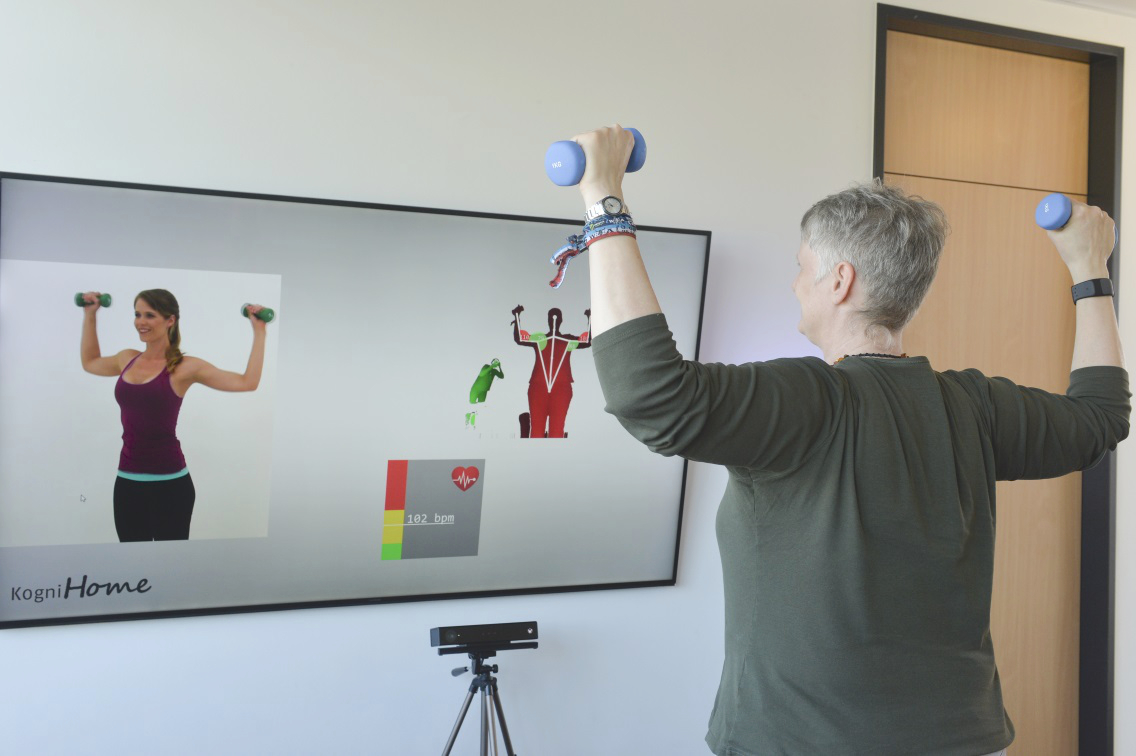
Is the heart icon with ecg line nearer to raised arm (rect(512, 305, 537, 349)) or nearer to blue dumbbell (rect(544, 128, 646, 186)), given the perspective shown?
raised arm (rect(512, 305, 537, 349))

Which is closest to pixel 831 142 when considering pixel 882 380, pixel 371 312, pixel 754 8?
pixel 754 8

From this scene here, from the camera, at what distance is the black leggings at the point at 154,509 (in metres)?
1.90

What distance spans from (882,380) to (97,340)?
5.42 feet

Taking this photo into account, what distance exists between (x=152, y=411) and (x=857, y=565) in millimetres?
1582

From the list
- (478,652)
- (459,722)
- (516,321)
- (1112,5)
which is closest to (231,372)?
(516,321)

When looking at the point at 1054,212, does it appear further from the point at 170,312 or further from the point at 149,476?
the point at 149,476

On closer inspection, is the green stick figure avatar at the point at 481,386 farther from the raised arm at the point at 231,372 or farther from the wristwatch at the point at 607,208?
the wristwatch at the point at 607,208

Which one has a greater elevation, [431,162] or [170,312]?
[431,162]

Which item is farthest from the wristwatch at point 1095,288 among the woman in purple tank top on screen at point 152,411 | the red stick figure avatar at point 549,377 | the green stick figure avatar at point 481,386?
the woman in purple tank top on screen at point 152,411

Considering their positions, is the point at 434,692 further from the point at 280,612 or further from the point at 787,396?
the point at 787,396

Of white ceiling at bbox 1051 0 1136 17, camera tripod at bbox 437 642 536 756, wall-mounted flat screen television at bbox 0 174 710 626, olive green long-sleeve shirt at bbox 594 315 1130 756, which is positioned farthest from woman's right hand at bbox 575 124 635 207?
white ceiling at bbox 1051 0 1136 17

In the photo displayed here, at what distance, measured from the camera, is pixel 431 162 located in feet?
7.07

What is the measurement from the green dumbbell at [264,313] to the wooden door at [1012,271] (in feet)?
6.50

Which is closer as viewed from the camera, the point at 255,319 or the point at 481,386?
the point at 255,319
